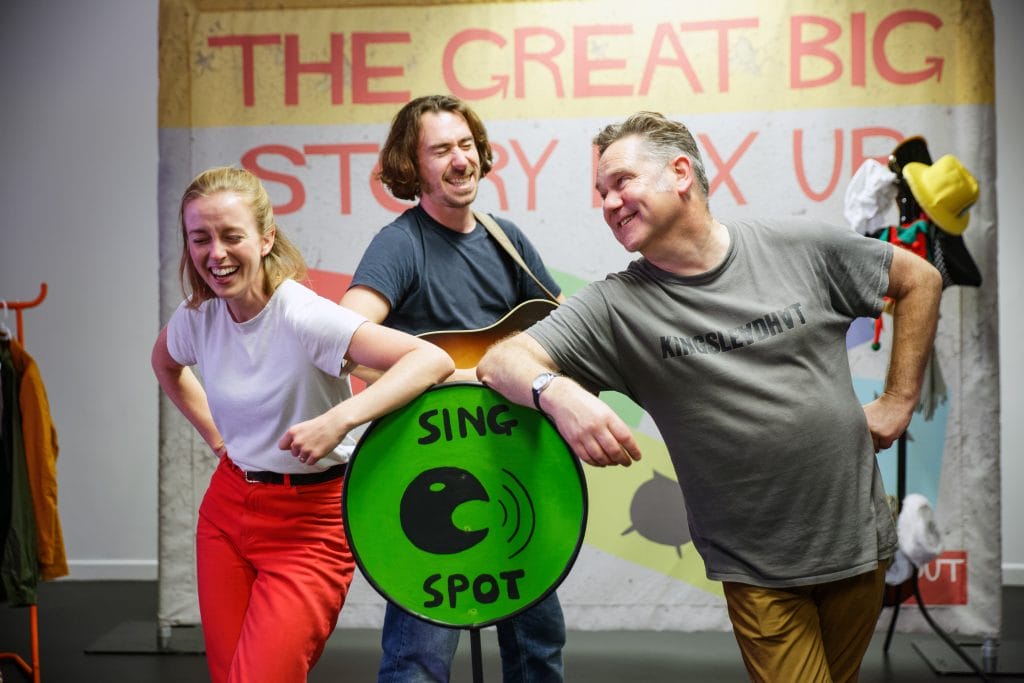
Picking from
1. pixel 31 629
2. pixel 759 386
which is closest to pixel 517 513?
pixel 759 386

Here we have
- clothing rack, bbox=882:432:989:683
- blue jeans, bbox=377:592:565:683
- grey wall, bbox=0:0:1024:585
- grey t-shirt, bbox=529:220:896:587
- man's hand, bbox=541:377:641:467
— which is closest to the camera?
man's hand, bbox=541:377:641:467

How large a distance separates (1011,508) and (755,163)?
2.35 metres

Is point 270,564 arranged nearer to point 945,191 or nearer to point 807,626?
point 807,626

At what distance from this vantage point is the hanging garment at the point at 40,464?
11.8 feet

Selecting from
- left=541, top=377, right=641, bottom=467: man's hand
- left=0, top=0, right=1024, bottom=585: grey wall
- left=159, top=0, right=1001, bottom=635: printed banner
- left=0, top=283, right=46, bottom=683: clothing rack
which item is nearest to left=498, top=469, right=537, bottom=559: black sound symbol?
left=541, top=377, right=641, bottom=467: man's hand

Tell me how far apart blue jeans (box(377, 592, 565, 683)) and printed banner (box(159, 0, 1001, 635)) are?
152 cm

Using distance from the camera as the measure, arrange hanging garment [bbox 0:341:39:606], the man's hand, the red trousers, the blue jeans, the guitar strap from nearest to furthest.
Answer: the man's hand, the red trousers, the blue jeans, the guitar strap, hanging garment [bbox 0:341:39:606]

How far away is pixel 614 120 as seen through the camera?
13.0 feet

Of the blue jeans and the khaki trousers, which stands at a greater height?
the khaki trousers

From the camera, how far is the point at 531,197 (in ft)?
13.2

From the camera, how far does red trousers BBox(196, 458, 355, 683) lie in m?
1.96

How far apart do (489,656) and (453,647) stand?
1.72 m

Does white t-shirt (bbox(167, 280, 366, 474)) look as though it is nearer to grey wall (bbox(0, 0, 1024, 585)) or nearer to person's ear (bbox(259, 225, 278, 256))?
person's ear (bbox(259, 225, 278, 256))

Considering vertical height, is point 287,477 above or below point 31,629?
above
